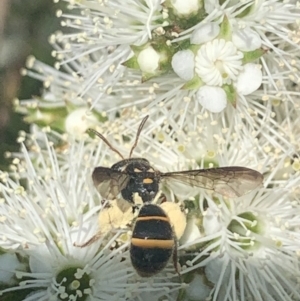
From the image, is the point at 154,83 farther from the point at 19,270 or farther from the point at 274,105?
the point at 19,270

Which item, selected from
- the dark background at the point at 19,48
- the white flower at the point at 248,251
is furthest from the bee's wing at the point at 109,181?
the dark background at the point at 19,48

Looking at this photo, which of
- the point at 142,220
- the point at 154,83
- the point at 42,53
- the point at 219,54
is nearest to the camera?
the point at 142,220

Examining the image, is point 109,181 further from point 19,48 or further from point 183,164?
point 19,48

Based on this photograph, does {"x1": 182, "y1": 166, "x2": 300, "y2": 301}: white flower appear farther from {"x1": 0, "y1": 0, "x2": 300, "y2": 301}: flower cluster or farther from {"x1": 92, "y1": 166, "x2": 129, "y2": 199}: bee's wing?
{"x1": 92, "y1": 166, "x2": 129, "y2": 199}: bee's wing

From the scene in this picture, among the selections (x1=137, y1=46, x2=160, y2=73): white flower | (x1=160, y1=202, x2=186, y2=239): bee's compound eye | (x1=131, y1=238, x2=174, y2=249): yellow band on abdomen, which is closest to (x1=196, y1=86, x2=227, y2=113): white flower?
(x1=137, y1=46, x2=160, y2=73): white flower

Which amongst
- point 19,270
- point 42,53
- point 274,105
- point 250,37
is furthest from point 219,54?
point 42,53

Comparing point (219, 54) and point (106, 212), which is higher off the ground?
point (219, 54)

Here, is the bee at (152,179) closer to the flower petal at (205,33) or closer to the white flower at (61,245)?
the white flower at (61,245)
